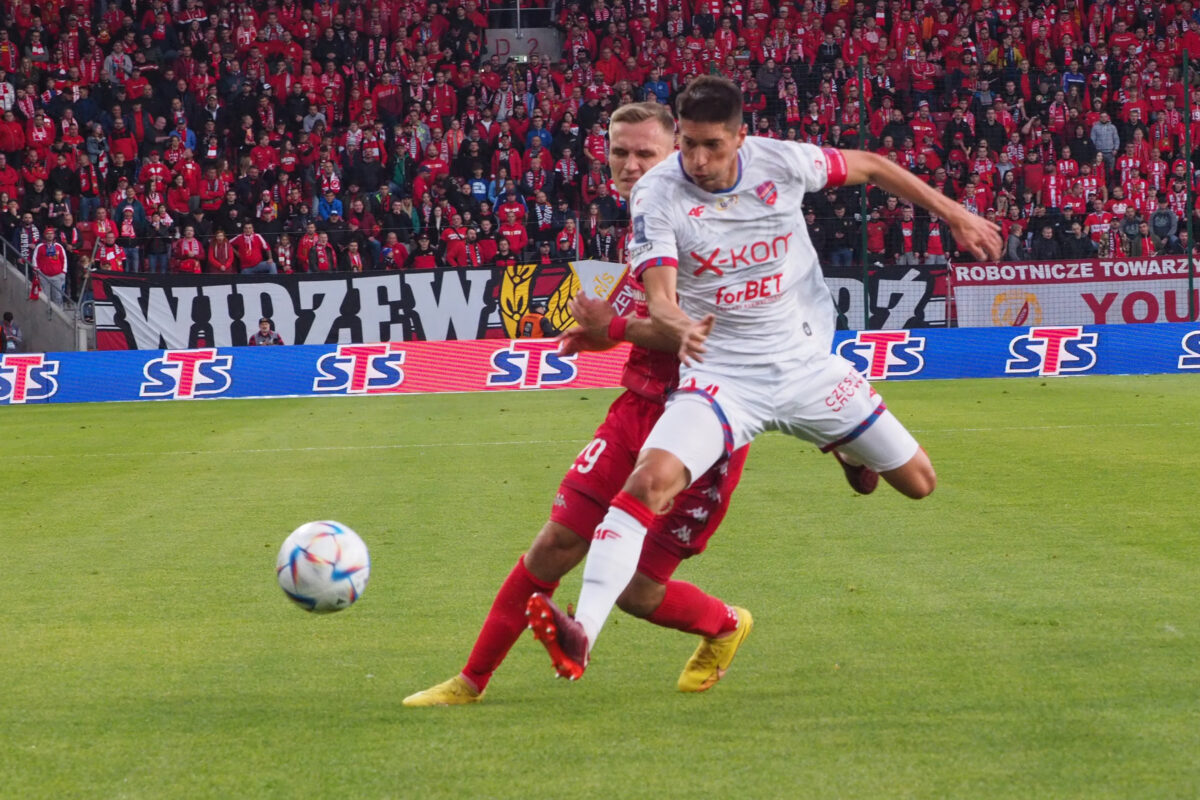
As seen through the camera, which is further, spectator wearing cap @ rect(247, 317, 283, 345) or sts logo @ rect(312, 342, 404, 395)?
spectator wearing cap @ rect(247, 317, 283, 345)

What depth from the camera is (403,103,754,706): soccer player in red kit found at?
4812 mm

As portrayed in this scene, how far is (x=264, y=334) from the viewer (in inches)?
914

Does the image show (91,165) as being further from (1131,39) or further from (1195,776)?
(1195,776)

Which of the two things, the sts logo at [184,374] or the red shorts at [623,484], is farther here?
the sts logo at [184,374]

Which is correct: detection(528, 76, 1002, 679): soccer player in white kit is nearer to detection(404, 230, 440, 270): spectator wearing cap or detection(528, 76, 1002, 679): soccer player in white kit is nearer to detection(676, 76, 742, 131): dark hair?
detection(676, 76, 742, 131): dark hair

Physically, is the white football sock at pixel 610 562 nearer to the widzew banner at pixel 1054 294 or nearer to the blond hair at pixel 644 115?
the blond hair at pixel 644 115

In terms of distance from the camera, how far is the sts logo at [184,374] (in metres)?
21.8

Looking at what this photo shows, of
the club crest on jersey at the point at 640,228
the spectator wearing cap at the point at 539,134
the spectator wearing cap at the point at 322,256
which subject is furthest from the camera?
the spectator wearing cap at the point at 539,134

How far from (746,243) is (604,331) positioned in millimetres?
568

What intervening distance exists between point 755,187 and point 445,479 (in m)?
6.87

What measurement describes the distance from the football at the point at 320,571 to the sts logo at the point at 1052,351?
1776cm

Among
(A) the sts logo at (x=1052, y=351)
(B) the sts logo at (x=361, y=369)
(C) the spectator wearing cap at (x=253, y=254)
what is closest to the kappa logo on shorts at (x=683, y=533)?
(B) the sts logo at (x=361, y=369)

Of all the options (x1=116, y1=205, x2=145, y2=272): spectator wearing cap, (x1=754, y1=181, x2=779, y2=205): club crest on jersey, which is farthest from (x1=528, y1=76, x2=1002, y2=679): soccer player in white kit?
(x1=116, y1=205, x2=145, y2=272): spectator wearing cap

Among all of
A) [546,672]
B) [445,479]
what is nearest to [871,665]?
[546,672]
